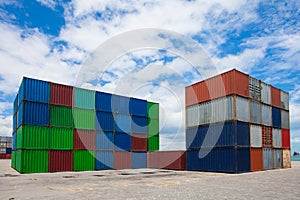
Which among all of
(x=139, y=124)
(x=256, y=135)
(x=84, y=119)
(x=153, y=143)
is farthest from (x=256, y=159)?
(x=84, y=119)

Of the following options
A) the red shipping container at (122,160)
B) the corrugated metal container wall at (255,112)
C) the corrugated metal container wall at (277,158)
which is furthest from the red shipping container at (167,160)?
the corrugated metal container wall at (277,158)

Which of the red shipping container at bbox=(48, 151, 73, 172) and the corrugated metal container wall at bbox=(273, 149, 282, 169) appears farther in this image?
the corrugated metal container wall at bbox=(273, 149, 282, 169)

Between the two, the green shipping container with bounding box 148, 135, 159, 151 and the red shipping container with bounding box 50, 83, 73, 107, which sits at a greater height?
the red shipping container with bounding box 50, 83, 73, 107

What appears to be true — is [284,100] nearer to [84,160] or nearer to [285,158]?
[285,158]

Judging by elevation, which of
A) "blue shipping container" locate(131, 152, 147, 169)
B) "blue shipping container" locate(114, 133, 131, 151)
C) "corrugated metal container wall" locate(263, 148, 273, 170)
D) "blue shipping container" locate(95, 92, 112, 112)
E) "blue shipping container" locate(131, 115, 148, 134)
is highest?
"blue shipping container" locate(95, 92, 112, 112)

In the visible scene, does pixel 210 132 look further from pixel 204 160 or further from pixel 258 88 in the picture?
pixel 258 88

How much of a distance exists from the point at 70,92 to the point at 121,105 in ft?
29.4

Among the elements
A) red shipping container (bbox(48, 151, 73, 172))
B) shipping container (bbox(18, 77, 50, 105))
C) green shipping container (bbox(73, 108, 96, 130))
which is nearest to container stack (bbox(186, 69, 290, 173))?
green shipping container (bbox(73, 108, 96, 130))

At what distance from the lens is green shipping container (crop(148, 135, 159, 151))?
46.8 meters

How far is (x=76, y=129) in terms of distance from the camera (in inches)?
1447

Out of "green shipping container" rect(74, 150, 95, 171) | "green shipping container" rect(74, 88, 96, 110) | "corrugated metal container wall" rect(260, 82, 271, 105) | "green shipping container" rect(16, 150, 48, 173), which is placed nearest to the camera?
"green shipping container" rect(16, 150, 48, 173)

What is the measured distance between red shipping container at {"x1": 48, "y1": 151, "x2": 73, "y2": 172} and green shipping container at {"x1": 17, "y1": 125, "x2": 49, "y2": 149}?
1.59 metres

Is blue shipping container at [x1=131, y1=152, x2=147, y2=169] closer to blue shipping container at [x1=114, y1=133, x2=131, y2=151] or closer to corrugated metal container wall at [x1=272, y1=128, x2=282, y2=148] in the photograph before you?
blue shipping container at [x1=114, y1=133, x2=131, y2=151]

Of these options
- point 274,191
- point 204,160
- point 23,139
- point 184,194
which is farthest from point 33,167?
point 274,191
